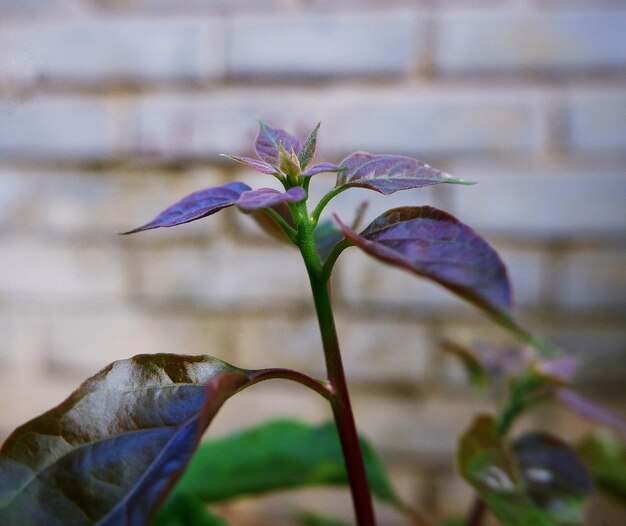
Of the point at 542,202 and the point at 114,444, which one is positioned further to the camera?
the point at 542,202

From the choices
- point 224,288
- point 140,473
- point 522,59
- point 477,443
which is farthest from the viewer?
point 224,288

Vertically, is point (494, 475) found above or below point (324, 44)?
below

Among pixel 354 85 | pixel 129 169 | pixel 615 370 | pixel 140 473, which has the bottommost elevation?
pixel 615 370

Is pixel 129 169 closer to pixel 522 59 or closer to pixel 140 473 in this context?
pixel 522 59

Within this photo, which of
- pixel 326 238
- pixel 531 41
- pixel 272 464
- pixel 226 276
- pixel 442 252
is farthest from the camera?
pixel 226 276

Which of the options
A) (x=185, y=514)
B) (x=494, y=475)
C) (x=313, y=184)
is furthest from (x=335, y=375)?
(x=313, y=184)

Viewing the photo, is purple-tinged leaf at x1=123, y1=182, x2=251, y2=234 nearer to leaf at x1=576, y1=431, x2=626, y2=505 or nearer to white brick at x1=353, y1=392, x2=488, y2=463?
leaf at x1=576, y1=431, x2=626, y2=505

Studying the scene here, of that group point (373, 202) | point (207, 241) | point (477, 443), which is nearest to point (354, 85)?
point (373, 202)

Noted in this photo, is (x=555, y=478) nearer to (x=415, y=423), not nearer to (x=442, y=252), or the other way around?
(x=442, y=252)
